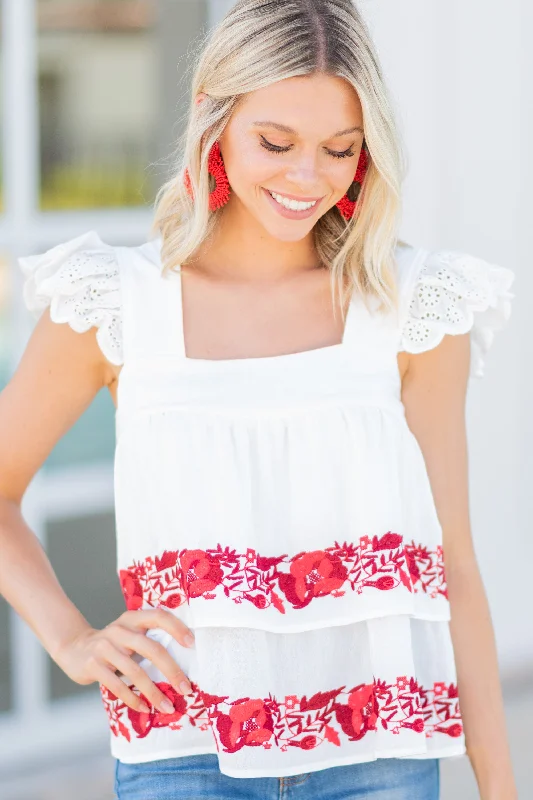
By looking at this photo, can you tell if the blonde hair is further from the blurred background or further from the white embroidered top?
the blurred background

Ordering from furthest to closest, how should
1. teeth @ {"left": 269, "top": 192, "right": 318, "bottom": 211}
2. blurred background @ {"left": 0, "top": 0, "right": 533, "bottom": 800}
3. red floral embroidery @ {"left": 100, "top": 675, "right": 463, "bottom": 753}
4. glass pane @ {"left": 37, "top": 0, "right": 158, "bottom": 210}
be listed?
glass pane @ {"left": 37, "top": 0, "right": 158, "bottom": 210} < blurred background @ {"left": 0, "top": 0, "right": 533, "bottom": 800} < teeth @ {"left": 269, "top": 192, "right": 318, "bottom": 211} < red floral embroidery @ {"left": 100, "top": 675, "right": 463, "bottom": 753}

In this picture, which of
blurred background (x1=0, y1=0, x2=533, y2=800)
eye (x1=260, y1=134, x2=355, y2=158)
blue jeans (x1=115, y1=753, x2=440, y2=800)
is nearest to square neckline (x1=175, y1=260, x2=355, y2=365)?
eye (x1=260, y1=134, x2=355, y2=158)

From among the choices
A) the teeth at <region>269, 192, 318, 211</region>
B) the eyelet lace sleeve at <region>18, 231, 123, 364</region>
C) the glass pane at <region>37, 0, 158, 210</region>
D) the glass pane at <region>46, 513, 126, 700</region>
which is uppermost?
the glass pane at <region>37, 0, 158, 210</region>

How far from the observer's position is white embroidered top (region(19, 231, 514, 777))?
1.47 metres

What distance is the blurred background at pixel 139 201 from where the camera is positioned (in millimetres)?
3035

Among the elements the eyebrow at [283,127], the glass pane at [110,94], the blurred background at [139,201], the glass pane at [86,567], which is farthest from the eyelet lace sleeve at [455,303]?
the glass pane at [86,567]

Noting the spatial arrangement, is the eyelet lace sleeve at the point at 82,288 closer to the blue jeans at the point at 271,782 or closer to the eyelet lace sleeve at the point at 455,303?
the eyelet lace sleeve at the point at 455,303

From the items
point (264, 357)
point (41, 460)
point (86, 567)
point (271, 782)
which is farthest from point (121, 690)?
point (86, 567)

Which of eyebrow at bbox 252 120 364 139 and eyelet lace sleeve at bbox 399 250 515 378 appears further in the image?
eyelet lace sleeve at bbox 399 250 515 378

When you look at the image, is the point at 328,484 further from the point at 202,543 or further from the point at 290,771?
the point at 290,771

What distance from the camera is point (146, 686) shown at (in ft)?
4.80

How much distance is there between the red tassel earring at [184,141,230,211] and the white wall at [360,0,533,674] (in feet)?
4.94

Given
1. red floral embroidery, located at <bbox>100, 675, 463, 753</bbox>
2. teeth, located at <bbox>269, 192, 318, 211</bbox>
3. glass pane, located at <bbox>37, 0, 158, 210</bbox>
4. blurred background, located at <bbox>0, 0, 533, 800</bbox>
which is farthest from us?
glass pane, located at <bbox>37, 0, 158, 210</bbox>

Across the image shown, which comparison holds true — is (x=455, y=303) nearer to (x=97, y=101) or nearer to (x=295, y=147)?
(x=295, y=147)
